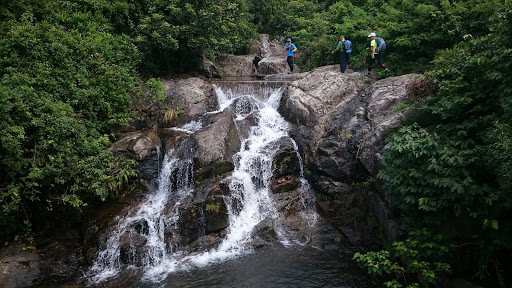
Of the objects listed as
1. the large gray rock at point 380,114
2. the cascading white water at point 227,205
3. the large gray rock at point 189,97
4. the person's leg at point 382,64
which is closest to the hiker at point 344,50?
the person's leg at point 382,64

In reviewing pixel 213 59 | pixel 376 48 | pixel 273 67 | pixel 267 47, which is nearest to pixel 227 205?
pixel 376 48

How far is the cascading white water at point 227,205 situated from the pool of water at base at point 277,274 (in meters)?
0.38

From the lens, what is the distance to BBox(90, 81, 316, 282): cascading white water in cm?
861

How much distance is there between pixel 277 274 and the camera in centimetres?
780

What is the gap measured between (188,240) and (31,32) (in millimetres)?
8496

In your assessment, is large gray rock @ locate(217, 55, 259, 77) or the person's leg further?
large gray rock @ locate(217, 55, 259, 77)

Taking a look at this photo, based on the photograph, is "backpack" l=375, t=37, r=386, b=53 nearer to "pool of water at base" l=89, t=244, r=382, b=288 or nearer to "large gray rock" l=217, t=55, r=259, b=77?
"large gray rock" l=217, t=55, r=259, b=77

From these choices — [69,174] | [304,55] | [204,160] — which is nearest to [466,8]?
[304,55]

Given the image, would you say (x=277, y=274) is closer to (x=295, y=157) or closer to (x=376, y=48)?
(x=295, y=157)

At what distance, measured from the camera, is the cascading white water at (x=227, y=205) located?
339 inches

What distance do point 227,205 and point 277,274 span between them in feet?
9.64

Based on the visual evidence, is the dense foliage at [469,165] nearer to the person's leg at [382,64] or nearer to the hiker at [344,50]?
the person's leg at [382,64]

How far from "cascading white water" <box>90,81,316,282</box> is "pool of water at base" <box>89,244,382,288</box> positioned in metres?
0.38

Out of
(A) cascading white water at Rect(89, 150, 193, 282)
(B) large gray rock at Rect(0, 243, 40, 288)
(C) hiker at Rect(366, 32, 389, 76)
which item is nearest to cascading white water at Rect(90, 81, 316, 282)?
(A) cascading white water at Rect(89, 150, 193, 282)
